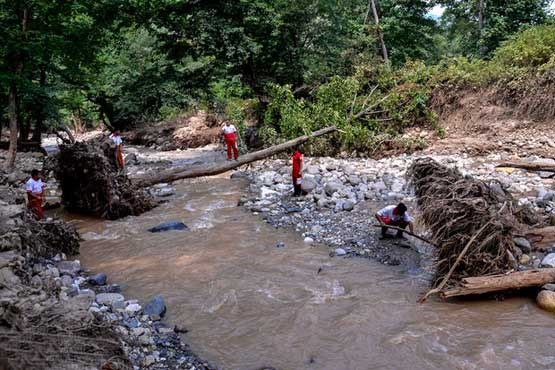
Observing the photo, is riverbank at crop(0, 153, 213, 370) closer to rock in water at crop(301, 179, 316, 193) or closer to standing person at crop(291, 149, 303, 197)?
standing person at crop(291, 149, 303, 197)

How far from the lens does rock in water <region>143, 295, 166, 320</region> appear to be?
610cm

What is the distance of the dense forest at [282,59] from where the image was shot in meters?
14.4

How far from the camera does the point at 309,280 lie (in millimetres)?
7156

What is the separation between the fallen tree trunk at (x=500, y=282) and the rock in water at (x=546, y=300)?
151mm

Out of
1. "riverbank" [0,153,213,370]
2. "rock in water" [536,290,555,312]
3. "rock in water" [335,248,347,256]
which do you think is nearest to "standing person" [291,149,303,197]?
"rock in water" [335,248,347,256]

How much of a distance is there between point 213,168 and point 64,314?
995 centimetres

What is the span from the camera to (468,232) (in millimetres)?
6094

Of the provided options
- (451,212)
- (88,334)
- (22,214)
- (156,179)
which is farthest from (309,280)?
(156,179)

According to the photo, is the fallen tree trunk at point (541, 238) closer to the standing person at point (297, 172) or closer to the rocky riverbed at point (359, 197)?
the rocky riverbed at point (359, 197)

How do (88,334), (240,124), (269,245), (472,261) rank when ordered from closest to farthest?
(88,334), (472,261), (269,245), (240,124)

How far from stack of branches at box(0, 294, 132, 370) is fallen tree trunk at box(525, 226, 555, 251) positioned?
20.9ft

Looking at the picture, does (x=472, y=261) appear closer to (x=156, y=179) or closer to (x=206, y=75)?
(x=156, y=179)

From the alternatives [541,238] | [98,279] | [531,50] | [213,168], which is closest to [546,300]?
[541,238]

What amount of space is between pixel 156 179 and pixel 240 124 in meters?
6.18
